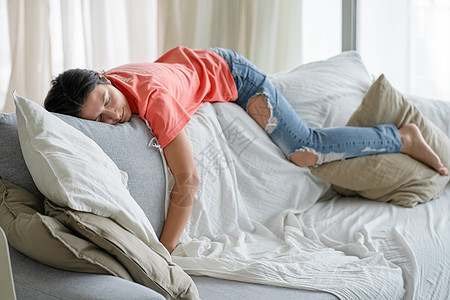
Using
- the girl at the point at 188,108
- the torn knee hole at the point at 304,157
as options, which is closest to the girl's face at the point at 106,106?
the girl at the point at 188,108

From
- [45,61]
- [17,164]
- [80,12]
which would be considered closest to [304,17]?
[80,12]

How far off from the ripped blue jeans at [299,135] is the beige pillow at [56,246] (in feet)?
3.30

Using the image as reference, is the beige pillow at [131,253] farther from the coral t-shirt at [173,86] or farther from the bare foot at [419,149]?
the bare foot at [419,149]

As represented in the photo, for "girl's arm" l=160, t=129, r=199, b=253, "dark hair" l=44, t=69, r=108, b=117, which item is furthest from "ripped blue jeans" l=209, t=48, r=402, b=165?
"dark hair" l=44, t=69, r=108, b=117

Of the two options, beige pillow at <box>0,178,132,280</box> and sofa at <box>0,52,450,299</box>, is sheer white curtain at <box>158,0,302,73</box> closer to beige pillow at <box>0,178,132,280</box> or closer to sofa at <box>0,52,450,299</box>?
sofa at <box>0,52,450,299</box>

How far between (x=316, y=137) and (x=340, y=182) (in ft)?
0.61

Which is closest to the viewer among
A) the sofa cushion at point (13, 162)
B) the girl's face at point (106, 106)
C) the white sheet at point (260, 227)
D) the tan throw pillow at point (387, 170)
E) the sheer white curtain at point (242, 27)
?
the sofa cushion at point (13, 162)

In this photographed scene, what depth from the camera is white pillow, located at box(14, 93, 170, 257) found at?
1.06 meters

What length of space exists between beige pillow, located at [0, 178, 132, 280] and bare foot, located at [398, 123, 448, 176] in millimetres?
1272

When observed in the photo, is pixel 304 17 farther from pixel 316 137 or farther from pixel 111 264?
pixel 111 264

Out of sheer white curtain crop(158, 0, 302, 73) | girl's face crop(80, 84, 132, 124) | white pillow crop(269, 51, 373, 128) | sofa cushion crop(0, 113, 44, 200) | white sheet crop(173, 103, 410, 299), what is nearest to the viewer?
sofa cushion crop(0, 113, 44, 200)

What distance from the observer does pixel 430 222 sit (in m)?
1.71

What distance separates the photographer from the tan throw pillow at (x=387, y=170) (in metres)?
1.87

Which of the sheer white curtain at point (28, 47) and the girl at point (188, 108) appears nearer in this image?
the girl at point (188, 108)
